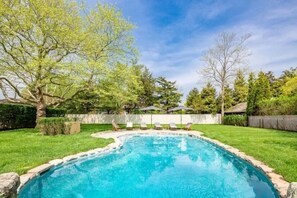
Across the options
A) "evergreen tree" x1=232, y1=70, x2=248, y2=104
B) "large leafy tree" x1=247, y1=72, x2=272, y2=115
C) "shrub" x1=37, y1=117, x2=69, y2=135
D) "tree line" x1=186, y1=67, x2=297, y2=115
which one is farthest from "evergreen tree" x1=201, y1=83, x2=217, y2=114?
"shrub" x1=37, y1=117, x2=69, y2=135

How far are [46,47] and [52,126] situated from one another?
636 centimetres

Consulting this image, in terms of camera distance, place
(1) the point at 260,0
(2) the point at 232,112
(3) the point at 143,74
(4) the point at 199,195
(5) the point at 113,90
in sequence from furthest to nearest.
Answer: (3) the point at 143,74, (2) the point at 232,112, (5) the point at 113,90, (1) the point at 260,0, (4) the point at 199,195

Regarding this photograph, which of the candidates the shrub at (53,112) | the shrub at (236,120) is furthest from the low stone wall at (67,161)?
the shrub at (236,120)

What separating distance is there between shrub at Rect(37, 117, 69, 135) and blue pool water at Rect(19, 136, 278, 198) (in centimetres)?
641

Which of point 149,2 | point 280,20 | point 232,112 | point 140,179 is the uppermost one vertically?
point 149,2

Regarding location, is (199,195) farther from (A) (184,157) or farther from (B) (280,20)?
(B) (280,20)

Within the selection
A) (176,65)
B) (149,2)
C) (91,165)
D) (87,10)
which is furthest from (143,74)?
(91,165)

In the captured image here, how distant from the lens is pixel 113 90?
19688mm

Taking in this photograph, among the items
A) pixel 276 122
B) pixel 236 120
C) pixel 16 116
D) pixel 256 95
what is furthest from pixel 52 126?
pixel 236 120

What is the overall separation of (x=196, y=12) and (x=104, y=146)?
39.6ft

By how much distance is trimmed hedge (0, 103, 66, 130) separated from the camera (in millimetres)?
18891

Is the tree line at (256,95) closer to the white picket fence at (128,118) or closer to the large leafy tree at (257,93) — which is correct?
the large leafy tree at (257,93)

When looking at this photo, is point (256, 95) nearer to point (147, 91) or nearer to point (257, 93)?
point (257, 93)

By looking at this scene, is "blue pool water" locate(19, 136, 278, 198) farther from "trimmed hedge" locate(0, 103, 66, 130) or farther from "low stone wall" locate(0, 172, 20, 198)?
"trimmed hedge" locate(0, 103, 66, 130)
